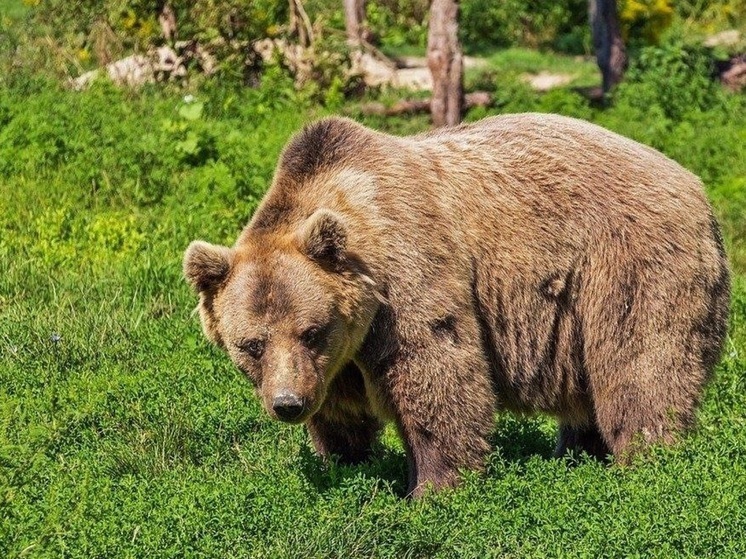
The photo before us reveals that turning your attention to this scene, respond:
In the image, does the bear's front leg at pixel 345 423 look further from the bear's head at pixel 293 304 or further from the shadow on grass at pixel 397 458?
the bear's head at pixel 293 304

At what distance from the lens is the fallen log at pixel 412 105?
1408 centimetres

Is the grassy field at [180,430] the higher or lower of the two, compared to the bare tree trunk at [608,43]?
higher

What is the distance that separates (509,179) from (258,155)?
4.97 meters

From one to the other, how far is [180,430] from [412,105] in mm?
8462

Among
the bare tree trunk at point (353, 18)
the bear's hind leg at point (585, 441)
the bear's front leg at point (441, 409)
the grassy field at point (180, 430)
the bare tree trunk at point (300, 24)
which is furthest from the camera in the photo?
the bare tree trunk at point (353, 18)

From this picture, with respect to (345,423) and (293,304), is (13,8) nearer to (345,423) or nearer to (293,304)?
(345,423)

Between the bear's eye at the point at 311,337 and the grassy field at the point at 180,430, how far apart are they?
27.1 inches

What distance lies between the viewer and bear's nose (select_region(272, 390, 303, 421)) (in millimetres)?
5344

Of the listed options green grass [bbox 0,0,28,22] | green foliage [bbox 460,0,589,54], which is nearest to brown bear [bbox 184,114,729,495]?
green grass [bbox 0,0,28,22]

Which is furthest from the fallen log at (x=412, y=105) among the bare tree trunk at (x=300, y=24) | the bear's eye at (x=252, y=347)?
the bear's eye at (x=252, y=347)

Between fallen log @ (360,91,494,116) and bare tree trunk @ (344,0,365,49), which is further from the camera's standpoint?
bare tree trunk @ (344,0,365,49)

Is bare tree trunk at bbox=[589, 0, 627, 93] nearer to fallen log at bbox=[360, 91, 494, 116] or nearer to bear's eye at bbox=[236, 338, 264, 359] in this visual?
fallen log at bbox=[360, 91, 494, 116]

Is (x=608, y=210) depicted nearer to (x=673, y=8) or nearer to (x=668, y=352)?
(x=668, y=352)

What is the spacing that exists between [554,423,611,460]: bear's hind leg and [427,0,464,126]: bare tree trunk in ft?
23.4
